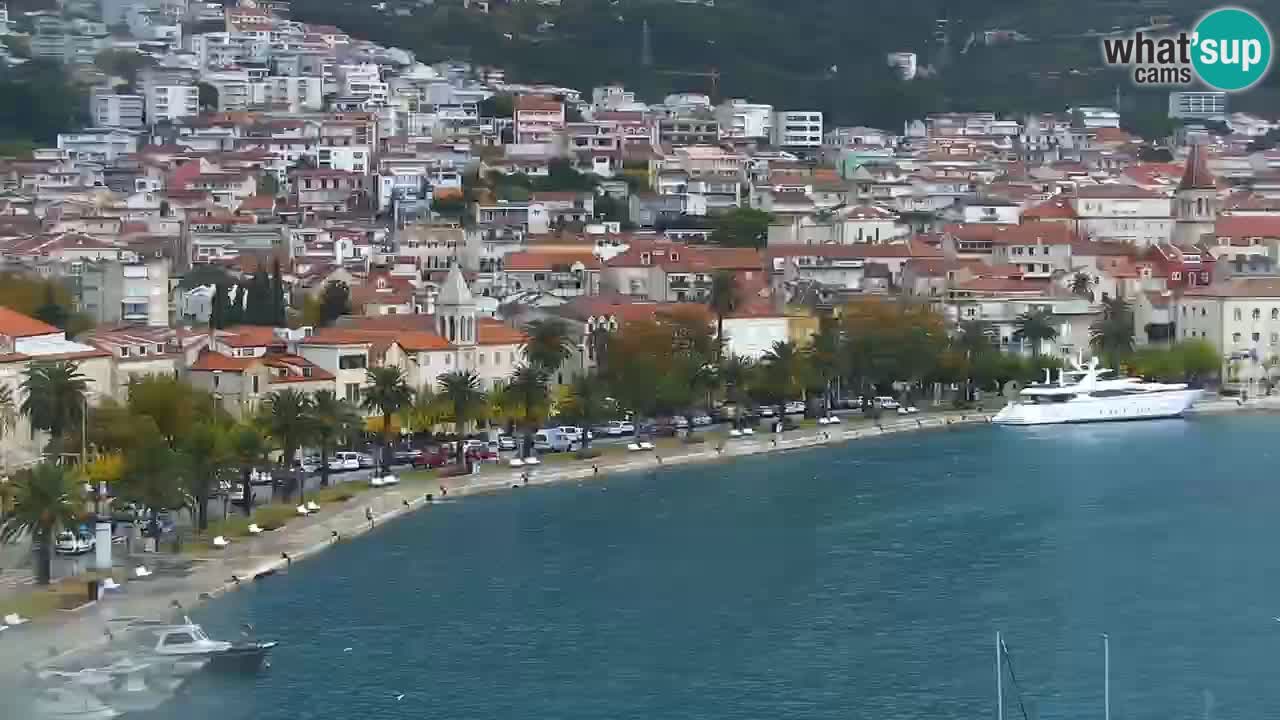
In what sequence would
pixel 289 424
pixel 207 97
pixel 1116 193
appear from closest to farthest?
pixel 289 424, pixel 1116 193, pixel 207 97

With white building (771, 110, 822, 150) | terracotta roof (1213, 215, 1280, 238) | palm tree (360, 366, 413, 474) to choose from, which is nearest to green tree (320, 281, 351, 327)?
palm tree (360, 366, 413, 474)

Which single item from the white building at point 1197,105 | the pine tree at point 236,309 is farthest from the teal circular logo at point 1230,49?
the pine tree at point 236,309

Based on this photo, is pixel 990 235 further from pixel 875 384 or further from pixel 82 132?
pixel 82 132

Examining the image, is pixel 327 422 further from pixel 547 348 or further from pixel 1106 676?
pixel 1106 676

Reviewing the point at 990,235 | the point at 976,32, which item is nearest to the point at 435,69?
the point at 976,32

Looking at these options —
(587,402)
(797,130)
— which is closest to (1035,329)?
(587,402)

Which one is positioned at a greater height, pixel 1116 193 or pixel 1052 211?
pixel 1116 193
